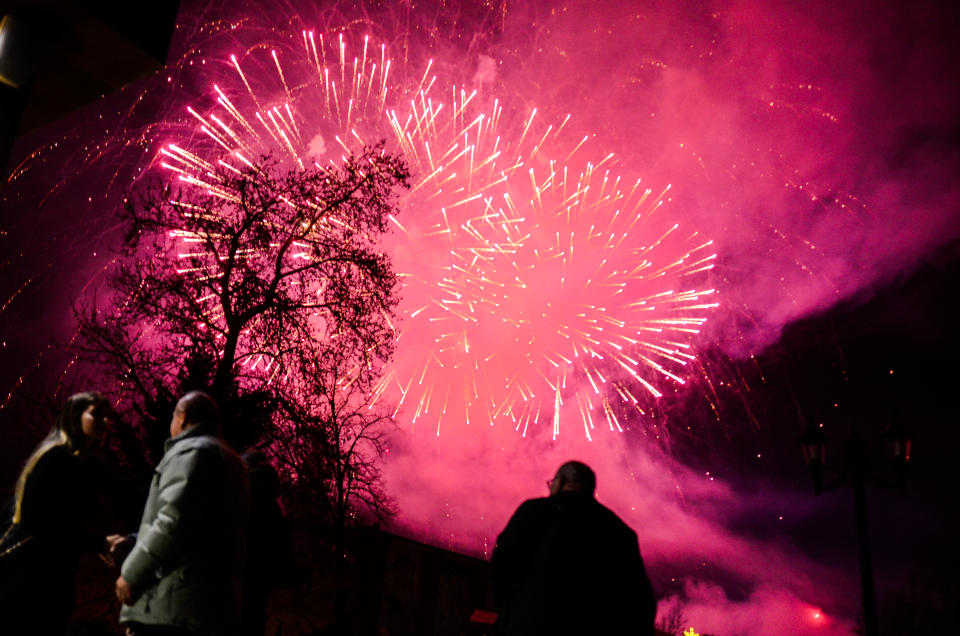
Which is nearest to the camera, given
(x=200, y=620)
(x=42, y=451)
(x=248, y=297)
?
(x=200, y=620)

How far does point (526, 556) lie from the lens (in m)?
3.55

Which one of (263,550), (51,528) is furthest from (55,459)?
(263,550)

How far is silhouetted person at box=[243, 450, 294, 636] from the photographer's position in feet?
13.5

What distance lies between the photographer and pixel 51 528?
3320 millimetres

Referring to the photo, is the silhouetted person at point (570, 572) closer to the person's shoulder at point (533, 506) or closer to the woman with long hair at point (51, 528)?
the person's shoulder at point (533, 506)

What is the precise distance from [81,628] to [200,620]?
5.49 m

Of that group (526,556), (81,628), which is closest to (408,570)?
(81,628)

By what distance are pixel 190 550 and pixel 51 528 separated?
967mm

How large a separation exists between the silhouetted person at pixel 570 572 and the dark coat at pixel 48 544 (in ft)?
7.30

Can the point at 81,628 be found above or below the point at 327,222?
below

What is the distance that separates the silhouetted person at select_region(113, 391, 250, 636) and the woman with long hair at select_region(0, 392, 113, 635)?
1.96 feet

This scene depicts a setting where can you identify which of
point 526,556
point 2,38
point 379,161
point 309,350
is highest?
point 379,161

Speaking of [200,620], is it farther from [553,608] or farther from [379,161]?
[379,161]

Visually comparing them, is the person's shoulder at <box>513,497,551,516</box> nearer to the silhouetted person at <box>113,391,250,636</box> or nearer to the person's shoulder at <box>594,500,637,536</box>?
the person's shoulder at <box>594,500,637,536</box>
